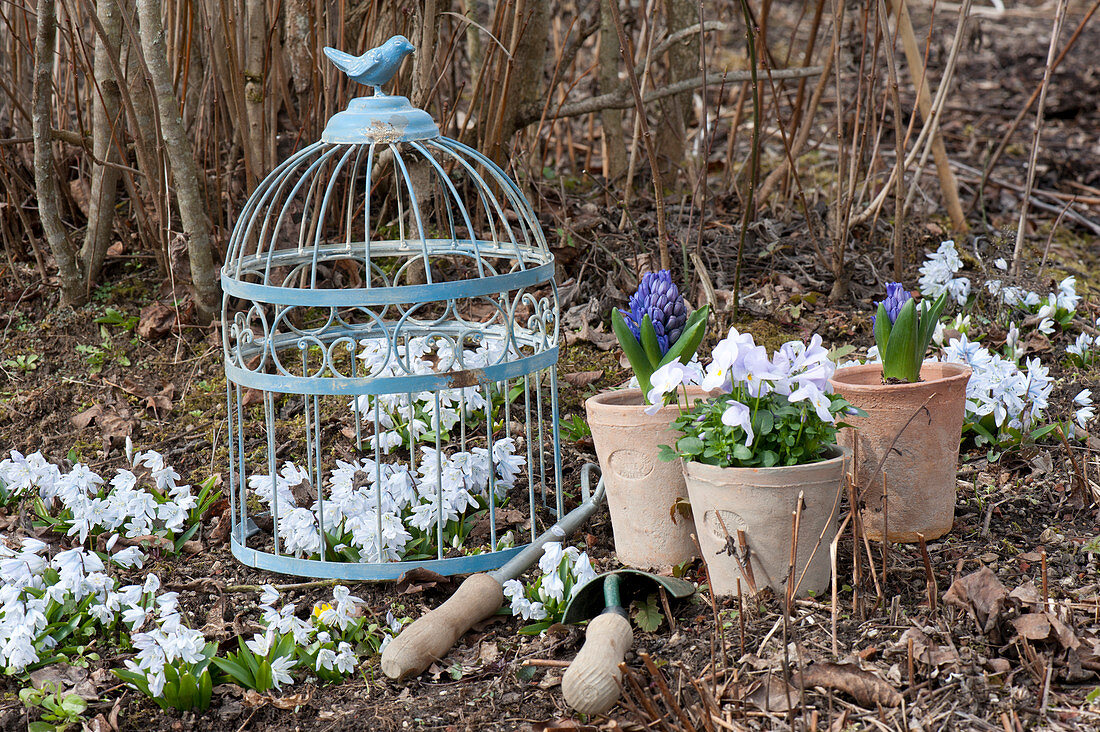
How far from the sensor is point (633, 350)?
7.66ft

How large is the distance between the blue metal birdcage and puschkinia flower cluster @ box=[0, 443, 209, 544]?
172 millimetres

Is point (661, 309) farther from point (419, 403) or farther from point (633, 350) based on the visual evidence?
point (419, 403)

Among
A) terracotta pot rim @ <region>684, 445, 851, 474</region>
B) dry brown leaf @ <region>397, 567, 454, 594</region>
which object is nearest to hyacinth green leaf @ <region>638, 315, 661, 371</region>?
terracotta pot rim @ <region>684, 445, 851, 474</region>

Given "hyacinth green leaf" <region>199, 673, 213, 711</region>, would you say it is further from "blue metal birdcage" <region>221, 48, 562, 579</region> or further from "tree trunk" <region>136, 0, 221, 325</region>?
"tree trunk" <region>136, 0, 221, 325</region>

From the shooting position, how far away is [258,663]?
6.97ft

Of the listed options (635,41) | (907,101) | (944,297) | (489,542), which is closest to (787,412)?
(944,297)

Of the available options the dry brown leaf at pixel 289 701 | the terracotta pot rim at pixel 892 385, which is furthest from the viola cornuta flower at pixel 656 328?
the dry brown leaf at pixel 289 701

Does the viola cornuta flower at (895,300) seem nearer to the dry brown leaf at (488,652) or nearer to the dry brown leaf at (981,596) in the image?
the dry brown leaf at (981,596)

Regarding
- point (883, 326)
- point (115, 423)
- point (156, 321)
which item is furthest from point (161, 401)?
point (883, 326)

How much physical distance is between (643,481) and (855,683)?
0.72m

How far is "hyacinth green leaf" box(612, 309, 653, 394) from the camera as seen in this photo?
232 centimetres

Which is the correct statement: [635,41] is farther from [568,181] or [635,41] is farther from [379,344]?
[379,344]

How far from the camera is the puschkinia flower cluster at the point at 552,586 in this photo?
2266mm

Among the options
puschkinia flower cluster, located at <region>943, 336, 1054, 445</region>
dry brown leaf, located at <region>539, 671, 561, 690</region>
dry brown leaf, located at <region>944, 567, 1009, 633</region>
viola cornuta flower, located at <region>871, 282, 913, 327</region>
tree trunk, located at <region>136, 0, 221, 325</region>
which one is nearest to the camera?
dry brown leaf, located at <region>944, 567, 1009, 633</region>
